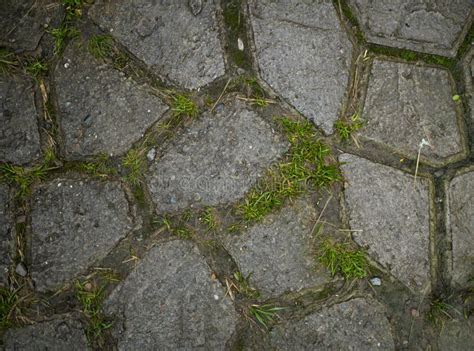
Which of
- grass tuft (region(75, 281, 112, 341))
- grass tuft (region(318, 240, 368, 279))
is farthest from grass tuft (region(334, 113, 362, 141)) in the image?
grass tuft (region(75, 281, 112, 341))

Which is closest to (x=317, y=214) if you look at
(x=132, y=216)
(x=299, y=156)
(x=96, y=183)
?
(x=299, y=156)

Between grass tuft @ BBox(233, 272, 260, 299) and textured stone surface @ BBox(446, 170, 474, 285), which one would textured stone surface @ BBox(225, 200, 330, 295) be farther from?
textured stone surface @ BBox(446, 170, 474, 285)

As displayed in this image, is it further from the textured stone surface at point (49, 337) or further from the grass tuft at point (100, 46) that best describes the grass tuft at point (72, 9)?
the textured stone surface at point (49, 337)

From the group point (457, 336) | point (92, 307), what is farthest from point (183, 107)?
point (457, 336)

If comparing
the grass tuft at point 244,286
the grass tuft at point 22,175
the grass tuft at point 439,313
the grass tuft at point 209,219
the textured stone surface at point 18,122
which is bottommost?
the grass tuft at point 439,313

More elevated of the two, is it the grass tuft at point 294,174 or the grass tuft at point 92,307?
the grass tuft at point 294,174

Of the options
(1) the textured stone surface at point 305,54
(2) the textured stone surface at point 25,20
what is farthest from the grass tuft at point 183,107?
(2) the textured stone surface at point 25,20

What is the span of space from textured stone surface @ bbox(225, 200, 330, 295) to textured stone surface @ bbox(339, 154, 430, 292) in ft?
0.67

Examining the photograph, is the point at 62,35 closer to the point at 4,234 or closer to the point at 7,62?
the point at 7,62

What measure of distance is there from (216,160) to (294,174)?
0.33 meters

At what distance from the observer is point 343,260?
2033 millimetres

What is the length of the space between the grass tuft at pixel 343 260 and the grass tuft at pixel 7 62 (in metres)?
1.51

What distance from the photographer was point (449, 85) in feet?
7.05

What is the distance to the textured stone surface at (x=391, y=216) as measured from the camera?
205 cm
